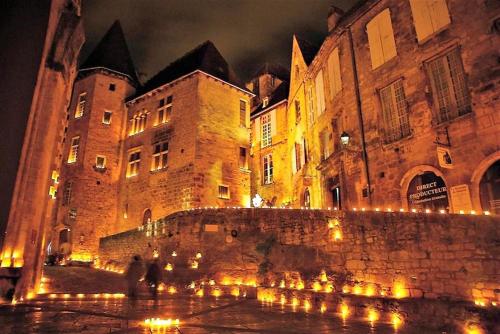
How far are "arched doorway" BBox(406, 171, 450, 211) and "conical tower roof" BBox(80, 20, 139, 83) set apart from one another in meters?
20.9

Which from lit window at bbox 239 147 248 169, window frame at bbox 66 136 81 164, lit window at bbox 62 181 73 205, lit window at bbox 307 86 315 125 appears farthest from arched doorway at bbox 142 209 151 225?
lit window at bbox 307 86 315 125

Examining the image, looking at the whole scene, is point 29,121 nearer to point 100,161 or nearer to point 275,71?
point 100,161

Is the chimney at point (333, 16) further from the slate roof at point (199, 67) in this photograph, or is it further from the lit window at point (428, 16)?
the slate roof at point (199, 67)

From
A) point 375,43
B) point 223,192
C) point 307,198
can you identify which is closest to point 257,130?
point 223,192

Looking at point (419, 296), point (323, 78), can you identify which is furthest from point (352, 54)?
point (419, 296)

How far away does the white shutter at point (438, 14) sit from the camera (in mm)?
10844

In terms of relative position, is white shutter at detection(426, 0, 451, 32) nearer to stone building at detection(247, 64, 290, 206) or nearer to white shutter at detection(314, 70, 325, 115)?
white shutter at detection(314, 70, 325, 115)

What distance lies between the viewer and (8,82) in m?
7.92

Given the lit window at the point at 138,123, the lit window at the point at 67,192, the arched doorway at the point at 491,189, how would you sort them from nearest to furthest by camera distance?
1. the arched doorway at the point at 491,189
2. the lit window at the point at 67,192
3. the lit window at the point at 138,123

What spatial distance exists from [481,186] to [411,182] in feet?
7.26

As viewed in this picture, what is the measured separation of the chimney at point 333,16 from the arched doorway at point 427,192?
9346 millimetres

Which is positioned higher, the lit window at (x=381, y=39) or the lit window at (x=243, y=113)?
the lit window at (x=243, y=113)

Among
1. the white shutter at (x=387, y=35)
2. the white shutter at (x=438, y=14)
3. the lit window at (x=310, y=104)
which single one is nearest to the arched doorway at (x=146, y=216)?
the lit window at (x=310, y=104)

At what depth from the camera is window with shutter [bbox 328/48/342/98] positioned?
1510cm
